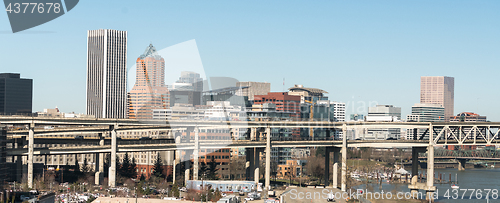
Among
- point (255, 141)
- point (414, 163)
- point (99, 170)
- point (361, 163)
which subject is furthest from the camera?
point (361, 163)

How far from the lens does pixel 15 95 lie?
548ft

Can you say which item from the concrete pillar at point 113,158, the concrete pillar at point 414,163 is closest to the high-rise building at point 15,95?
the concrete pillar at point 113,158

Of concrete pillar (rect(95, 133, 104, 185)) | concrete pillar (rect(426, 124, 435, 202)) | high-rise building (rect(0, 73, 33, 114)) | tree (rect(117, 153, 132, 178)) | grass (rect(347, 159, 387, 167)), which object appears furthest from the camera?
high-rise building (rect(0, 73, 33, 114))

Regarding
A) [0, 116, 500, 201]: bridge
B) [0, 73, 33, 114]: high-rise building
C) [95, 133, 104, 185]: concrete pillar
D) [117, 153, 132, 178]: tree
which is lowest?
[117, 153, 132, 178]: tree

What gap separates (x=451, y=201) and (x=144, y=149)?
136 feet

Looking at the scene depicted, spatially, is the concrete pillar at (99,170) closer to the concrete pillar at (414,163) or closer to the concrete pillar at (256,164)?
the concrete pillar at (256,164)

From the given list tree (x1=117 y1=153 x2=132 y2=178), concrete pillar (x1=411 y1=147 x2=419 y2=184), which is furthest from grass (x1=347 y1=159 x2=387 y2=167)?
tree (x1=117 y1=153 x2=132 y2=178)

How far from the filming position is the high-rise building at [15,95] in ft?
542

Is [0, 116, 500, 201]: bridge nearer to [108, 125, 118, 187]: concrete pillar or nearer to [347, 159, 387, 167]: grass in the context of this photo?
[108, 125, 118, 187]: concrete pillar

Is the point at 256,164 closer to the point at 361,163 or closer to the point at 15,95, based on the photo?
the point at 361,163

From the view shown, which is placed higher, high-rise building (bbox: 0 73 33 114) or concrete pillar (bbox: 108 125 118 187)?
high-rise building (bbox: 0 73 33 114)

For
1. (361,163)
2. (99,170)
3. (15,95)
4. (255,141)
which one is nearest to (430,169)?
(255,141)

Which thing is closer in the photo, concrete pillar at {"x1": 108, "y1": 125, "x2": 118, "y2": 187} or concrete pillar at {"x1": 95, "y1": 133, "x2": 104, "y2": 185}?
concrete pillar at {"x1": 108, "y1": 125, "x2": 118, "y2": 187}

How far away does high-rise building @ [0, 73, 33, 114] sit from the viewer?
165 m
